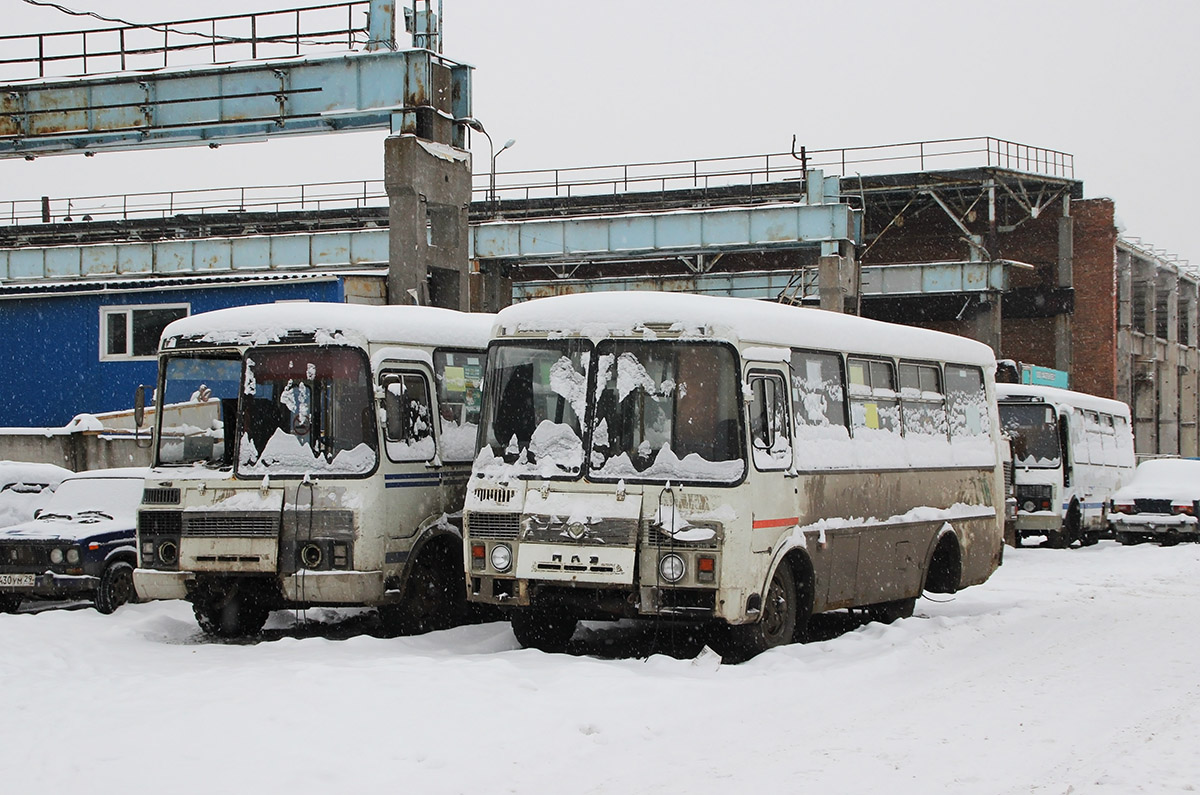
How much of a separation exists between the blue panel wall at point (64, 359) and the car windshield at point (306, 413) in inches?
734

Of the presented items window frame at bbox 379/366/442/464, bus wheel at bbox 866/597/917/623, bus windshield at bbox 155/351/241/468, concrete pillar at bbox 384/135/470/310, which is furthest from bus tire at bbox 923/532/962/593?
concrete pillar at bbox 384/135/470/310

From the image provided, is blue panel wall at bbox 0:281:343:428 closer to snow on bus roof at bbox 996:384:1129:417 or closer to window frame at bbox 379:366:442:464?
snow on bus roof at bbox 996:384:1129:417

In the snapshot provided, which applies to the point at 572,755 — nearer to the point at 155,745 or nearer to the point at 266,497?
the point at 155,745

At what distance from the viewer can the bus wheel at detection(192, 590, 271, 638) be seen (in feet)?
41.4

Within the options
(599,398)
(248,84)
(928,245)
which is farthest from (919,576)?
(928,245)

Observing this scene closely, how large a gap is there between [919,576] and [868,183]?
3756cm

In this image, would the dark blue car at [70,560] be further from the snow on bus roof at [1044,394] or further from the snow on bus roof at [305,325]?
the snow on bus roof at [1044,394]

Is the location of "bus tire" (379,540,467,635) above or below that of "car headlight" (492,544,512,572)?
below

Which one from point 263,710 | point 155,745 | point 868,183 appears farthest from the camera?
point 868,183

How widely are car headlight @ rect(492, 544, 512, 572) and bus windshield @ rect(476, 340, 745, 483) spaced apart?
0.60m

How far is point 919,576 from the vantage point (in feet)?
46.0

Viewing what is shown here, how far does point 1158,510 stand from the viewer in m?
28.2

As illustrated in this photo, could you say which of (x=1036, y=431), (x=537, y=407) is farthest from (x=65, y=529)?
(x=1036, y=431)

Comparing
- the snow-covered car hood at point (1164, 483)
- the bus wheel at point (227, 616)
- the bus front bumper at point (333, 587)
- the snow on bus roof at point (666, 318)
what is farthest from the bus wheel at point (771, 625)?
the snow-covered car hood at point (1164, 483)
